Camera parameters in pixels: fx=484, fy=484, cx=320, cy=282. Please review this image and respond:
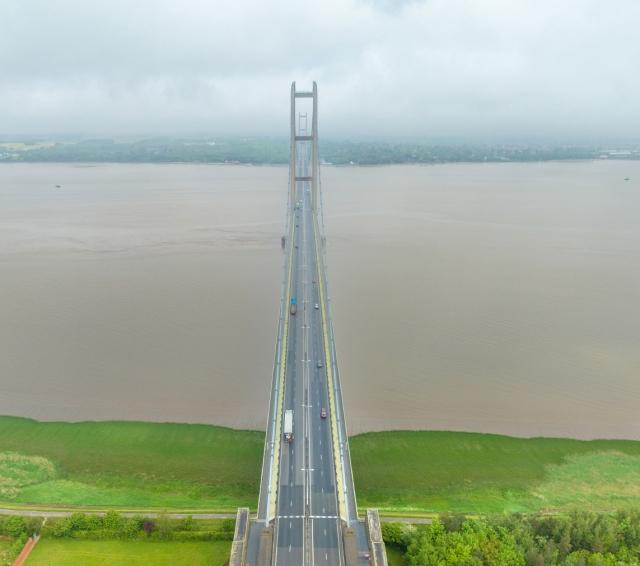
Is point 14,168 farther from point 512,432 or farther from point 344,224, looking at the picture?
point 512,432

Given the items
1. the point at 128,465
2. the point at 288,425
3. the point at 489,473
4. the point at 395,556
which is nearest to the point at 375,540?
the point at 395,556

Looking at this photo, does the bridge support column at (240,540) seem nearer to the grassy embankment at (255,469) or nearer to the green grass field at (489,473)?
the grassy embankment at (255,469)

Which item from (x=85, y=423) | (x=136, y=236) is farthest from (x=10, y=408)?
(x=136, y=236)

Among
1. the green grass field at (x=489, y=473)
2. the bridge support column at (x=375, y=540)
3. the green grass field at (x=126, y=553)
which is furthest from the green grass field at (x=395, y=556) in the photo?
the green grass field at (x=126, y=553)

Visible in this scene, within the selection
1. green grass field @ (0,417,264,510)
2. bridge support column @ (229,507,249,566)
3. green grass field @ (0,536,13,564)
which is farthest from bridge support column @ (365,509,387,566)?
green grass field @ (0,536,13,564)

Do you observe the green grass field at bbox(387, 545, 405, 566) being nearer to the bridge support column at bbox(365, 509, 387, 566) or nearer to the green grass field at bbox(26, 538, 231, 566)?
the bridge support column at bbox(365, 509, 387, 566)
